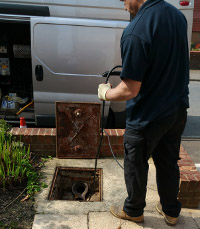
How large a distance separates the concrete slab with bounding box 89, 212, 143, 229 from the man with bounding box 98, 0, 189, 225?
0.12 m

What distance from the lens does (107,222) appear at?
263 cm

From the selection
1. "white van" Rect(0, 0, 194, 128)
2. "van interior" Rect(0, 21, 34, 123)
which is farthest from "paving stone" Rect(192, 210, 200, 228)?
"van interior" Rect(0, 21, 34, 123)

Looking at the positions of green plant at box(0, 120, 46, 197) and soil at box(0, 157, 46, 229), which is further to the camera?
green plant at box(0, 120, 46, 197)

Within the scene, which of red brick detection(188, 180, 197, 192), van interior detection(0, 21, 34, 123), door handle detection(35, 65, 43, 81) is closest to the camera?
red brick detection(188, 180, 197, 192)

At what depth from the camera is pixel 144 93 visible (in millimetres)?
2172

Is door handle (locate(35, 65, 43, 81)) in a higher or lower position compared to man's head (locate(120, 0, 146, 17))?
lower

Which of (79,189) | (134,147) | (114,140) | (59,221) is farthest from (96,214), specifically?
(114,140)

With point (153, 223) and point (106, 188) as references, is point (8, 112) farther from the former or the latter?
point (153, 223)

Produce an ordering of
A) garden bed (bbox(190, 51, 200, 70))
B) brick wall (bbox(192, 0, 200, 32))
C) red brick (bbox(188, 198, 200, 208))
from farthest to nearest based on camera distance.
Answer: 1. brick wall (bbox(192, 0, 200, 32))
2. garden bed (bbox(190, 51, 200, 70))
3. red brick (bbox(188, 198, 200, 208))

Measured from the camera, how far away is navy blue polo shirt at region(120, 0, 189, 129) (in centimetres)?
197

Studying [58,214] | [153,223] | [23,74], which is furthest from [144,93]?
[23,74]

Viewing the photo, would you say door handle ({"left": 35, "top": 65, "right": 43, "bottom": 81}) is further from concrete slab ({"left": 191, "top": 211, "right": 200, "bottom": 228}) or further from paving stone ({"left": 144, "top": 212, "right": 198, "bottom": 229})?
concrete slab ({"left": 191, "top": 211, "right": 200, "bottom": 228})

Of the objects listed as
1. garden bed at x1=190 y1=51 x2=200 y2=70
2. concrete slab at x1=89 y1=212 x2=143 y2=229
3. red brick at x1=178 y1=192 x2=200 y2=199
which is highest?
garden bed at x1=190 y1=51 x2=200 y2=70

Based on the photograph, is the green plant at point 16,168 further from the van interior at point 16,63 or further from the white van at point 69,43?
the van interior at point 16,63
